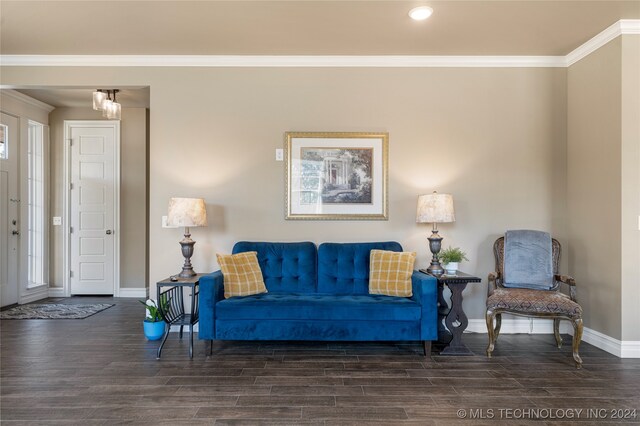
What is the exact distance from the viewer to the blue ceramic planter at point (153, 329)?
3.40 m

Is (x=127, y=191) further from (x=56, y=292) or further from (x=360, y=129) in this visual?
(x=360, y=129)

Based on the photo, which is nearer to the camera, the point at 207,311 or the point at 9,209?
the point at 207,311

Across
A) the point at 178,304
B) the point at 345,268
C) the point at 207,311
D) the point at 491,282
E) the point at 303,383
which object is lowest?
the point at 303,383

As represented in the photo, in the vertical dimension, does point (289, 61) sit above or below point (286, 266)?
above

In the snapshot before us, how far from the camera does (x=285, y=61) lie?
A: 3768mm

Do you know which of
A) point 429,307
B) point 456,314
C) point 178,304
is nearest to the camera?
point 429,307

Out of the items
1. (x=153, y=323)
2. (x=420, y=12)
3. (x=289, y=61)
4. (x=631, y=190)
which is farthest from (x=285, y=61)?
(x=631, y=190)

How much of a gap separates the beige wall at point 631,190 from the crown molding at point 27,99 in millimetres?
6726

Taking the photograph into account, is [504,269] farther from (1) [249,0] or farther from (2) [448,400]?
(1) [249,0]

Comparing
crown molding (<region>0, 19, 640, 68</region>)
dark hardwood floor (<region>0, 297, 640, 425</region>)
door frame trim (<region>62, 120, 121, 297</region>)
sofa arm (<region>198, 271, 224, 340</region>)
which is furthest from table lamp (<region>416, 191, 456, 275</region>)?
door frame trim (<region>62, 120, 121, 297</region>)

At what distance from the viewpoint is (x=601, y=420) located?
210 centimetres

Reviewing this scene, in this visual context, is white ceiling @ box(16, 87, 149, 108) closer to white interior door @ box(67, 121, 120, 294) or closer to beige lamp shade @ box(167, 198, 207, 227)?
white interior door @ box(67, 121, 120, 294)

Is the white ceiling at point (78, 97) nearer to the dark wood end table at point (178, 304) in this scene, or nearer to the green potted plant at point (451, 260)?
the dark wood end table at point (178, 304)

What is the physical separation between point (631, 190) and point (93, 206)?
253 inches
